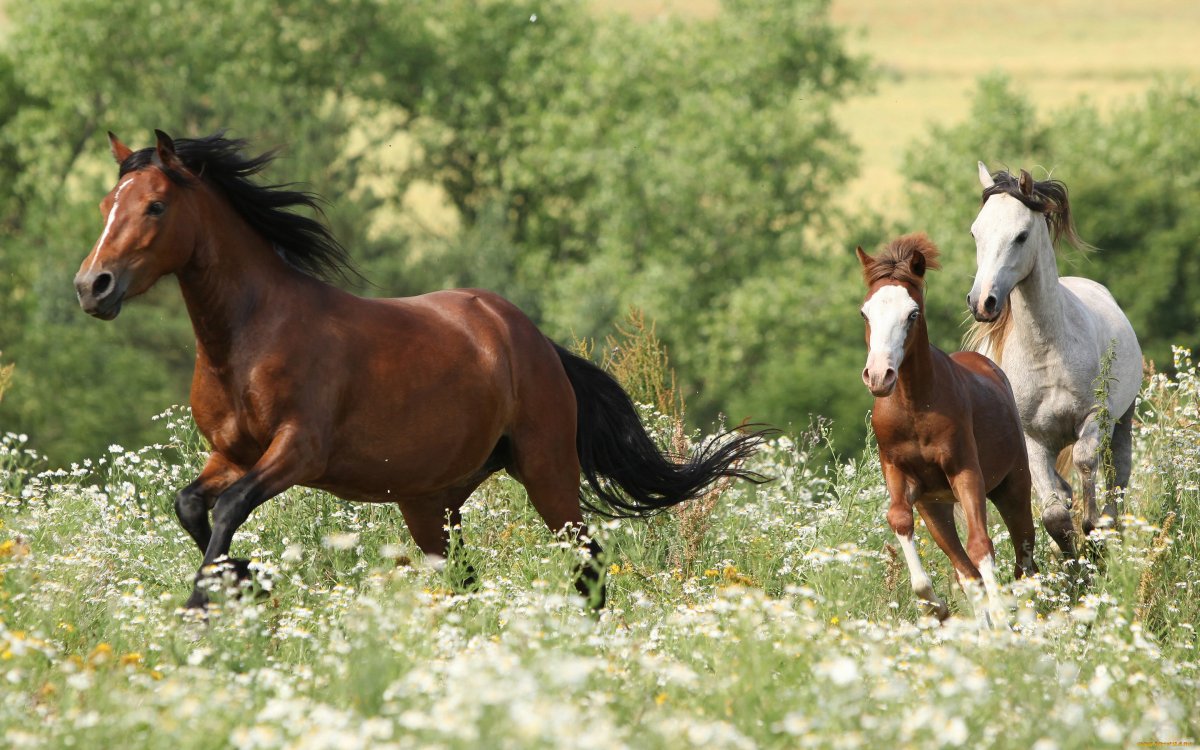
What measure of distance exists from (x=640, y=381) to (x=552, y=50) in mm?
39013

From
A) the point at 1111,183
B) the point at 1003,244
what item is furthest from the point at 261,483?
the point at 1111,183

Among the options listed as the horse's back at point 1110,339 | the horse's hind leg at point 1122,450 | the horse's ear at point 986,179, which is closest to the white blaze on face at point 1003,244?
the horse's ear at point 986,179

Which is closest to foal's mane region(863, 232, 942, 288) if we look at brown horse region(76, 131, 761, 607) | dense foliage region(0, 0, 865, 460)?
brown horse region(76, 131, 761, 607)

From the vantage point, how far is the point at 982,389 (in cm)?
682

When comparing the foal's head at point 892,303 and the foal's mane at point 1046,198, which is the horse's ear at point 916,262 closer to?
the foal's head at point 892,303

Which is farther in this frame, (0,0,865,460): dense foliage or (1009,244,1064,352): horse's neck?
(0,0,865,460): dense foliage

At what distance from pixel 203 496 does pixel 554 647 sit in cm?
198

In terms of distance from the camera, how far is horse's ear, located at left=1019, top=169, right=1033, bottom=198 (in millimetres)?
7438

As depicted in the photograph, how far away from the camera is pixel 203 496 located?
5.83 meters

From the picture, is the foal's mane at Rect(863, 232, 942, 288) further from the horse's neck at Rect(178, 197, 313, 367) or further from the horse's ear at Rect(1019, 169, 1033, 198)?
the horse's neck at Rect(178, 197, 313, 367)

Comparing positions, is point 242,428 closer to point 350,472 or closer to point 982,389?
point 350,472

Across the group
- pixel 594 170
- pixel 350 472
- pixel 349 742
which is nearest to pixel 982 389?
pixel 350 472

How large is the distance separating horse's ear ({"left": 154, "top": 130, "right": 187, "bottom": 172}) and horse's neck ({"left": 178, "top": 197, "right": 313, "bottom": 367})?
189mm

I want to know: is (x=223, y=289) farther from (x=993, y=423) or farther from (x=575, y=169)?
(x=575, y=169)
